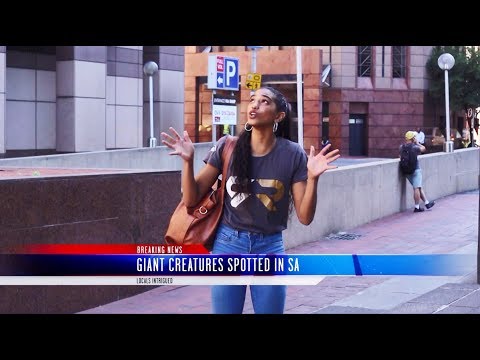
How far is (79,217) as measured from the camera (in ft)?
21.1

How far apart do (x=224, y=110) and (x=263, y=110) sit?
4947 mm

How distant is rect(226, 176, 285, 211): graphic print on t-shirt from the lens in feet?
13.8

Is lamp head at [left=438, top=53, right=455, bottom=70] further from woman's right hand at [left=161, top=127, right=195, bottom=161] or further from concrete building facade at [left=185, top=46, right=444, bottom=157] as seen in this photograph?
woman's right hand at [left=161, top=127, right=195, bottom=161]

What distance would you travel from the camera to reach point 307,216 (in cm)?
425

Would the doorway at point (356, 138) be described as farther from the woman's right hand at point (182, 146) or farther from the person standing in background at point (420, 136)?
the woman's right hand at point (182, 146)

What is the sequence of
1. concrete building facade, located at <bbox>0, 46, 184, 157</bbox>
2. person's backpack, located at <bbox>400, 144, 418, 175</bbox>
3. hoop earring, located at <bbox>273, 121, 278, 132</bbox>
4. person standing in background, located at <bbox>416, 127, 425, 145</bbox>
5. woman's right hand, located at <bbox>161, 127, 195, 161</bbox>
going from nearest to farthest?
1. woman's right hand, located at <bbox>161, 127, 195, 161</bbox>
2. hoop earring, located at <bbox>273, 121, 278, 132</bbox>
3. person's backpack, located at <bbox>400, 144, 418, 175</bbox>
4. person standing in background, located at <bbox>416, 127, 425, 145</bbox>
5. concrete building facade, located at <bbox>0, 46, 184, 157</bbox>

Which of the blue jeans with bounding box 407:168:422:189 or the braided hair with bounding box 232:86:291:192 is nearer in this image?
the braided hair with bounding box 232:86:291:192

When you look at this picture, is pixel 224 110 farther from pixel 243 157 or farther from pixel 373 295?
pixel 243 157

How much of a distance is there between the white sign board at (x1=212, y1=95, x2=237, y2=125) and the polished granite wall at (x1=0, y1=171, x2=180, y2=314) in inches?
36.9

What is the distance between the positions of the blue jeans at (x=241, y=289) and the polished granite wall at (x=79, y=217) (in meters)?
2.06

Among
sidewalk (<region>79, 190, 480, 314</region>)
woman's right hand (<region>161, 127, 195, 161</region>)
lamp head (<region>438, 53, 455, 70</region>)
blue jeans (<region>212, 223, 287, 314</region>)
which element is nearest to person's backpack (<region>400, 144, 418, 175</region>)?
lamp head (<region>438, 53, 455, 70</region>)

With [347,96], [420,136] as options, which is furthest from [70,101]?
[420,136]
